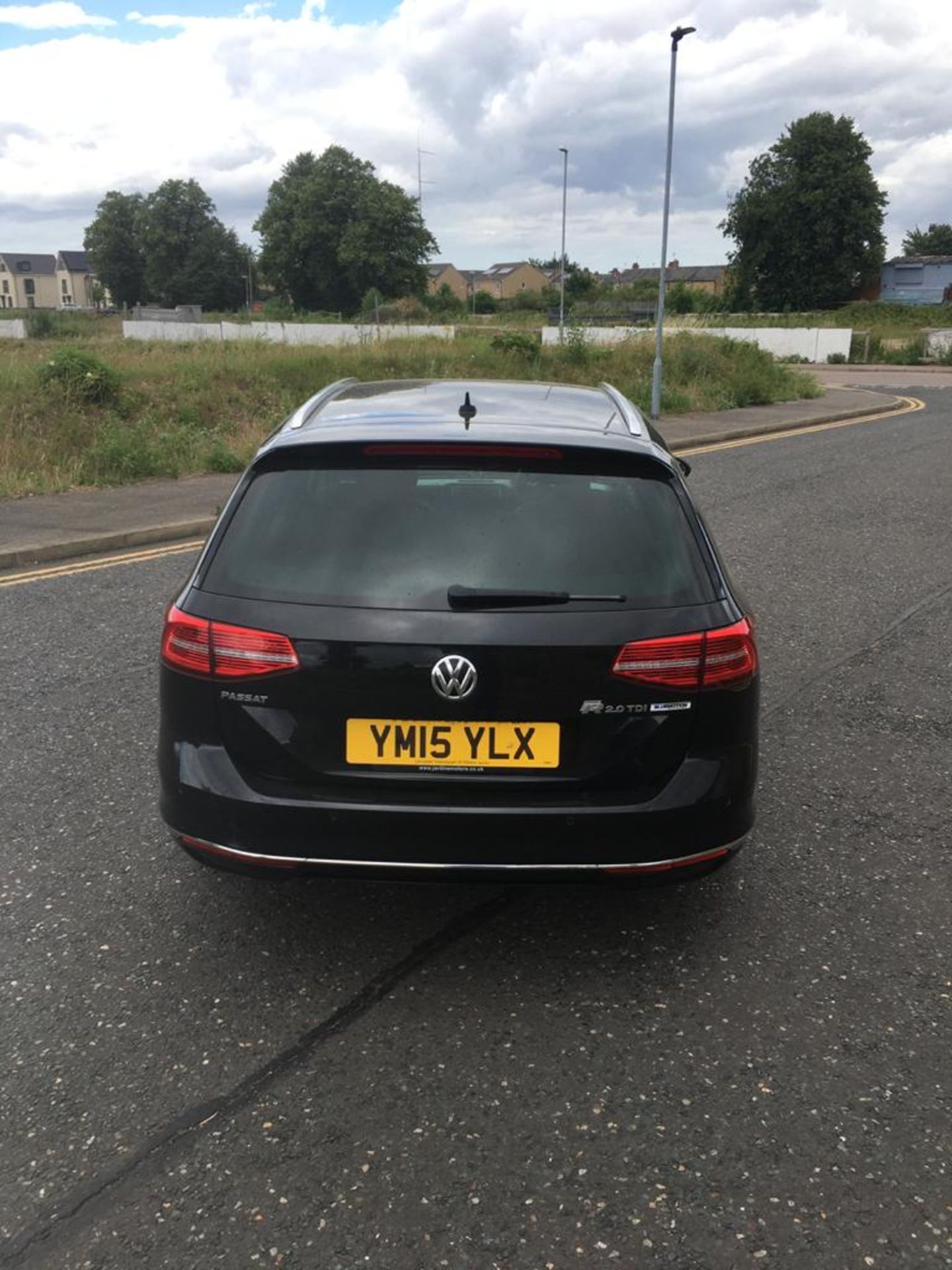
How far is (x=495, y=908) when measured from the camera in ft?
11.4

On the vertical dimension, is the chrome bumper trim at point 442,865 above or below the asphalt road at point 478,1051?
above

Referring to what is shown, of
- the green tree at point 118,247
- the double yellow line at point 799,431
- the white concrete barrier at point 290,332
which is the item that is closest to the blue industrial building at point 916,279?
the white concrete barrier at point 290,332

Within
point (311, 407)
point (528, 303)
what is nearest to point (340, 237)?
point (528, 303)

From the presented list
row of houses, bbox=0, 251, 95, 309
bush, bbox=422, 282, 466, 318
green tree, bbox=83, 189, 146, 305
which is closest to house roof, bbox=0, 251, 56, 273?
row of houses, bbox=0, 251, 95, 309

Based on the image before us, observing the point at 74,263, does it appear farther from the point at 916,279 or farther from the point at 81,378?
the point at 81,378

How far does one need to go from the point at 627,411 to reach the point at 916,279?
96719 mm

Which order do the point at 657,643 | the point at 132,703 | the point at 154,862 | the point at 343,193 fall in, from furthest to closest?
1. the point at 343,193
2. the point at 132,703
3. the point at 154,862
4. the point at 657,643

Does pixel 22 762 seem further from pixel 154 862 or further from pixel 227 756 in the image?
pixel 227 756

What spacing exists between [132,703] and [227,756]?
2.64 meters

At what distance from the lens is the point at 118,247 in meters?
126

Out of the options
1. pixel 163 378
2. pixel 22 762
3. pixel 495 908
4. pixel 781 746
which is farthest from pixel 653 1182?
pixel 163 378

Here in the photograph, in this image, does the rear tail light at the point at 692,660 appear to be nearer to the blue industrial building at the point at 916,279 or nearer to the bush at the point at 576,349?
the bush at the point at 576,349

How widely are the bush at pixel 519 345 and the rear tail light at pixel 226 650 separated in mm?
21042

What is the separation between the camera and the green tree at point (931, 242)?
123 m
